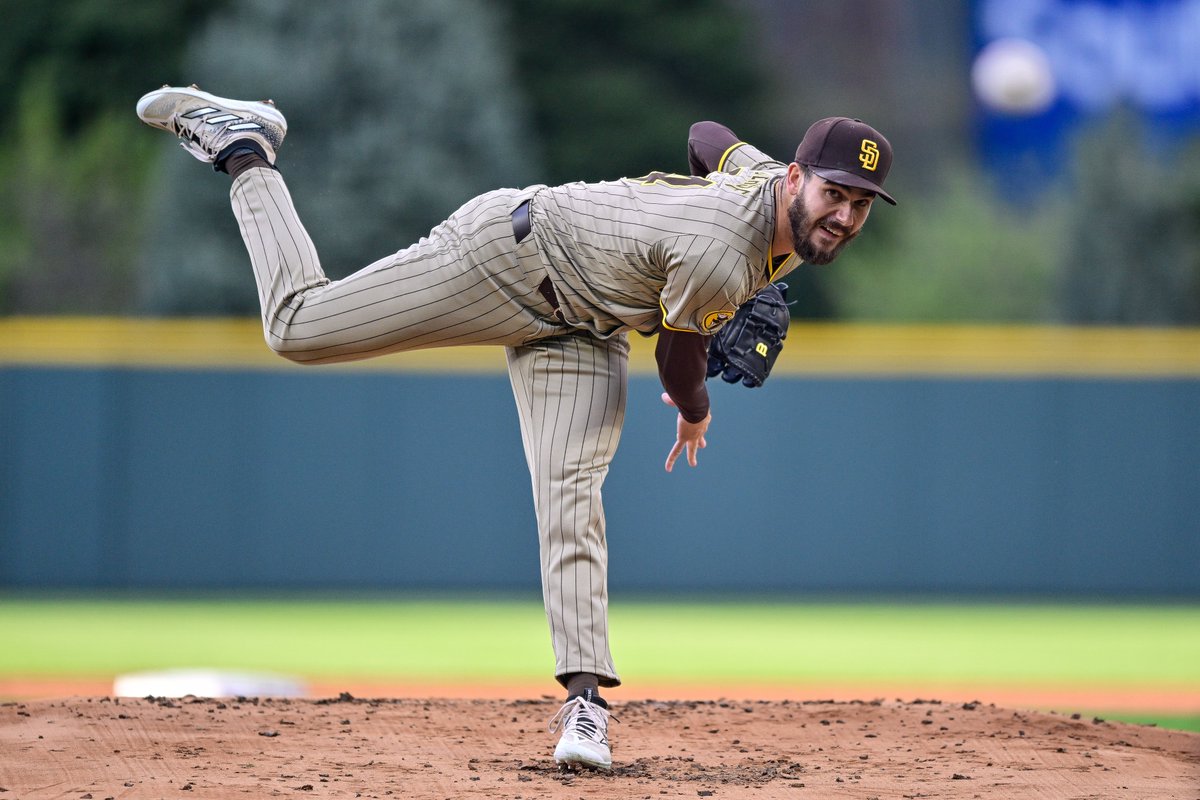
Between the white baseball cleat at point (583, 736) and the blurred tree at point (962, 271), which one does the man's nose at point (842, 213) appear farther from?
the blurred tree at point (962, 271)

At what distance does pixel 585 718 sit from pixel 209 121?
171 cm

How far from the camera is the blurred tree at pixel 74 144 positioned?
47.4 ft

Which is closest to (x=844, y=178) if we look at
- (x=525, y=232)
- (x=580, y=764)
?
(x=525, y=232)

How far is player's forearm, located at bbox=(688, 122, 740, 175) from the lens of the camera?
3.81 m

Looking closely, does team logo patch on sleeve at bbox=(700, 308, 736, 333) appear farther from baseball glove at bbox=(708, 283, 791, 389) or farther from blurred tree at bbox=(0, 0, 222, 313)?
blurred tree at bbox=(0, 0, 222, 313)

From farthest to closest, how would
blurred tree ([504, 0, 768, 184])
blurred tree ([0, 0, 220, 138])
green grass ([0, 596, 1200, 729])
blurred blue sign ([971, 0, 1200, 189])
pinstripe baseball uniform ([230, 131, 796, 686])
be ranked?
1. blurred tree ([504, 0, 768, 184])
2. blurred tree ([0, 0, 220, 138])
3. blurred blue sign ([971, 0, 1200, 189])
4. green grass ([0, 596, 1200, 729])
5. pinstripe baseball uniform ([230, 131, 796, 686])

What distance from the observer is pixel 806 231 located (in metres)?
3.32

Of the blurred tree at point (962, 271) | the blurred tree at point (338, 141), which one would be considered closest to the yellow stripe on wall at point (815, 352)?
the blurred tree at point (338, 141)

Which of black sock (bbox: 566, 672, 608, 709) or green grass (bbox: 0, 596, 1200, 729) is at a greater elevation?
green grass (bbox: 0, 596, 1200, 729)

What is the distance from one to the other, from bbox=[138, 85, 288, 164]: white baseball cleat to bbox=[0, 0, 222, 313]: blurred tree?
36.0 ft

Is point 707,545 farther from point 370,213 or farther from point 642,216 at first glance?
point 642,216

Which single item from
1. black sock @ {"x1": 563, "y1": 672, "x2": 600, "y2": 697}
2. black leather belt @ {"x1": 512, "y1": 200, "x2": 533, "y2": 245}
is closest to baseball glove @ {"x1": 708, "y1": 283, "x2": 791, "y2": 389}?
black leather belt @ {"x1": 512, "y1": 200, "x2": 533, "y2": 245}

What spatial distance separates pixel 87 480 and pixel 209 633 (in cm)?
170

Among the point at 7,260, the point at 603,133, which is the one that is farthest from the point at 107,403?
the point at 603,133
